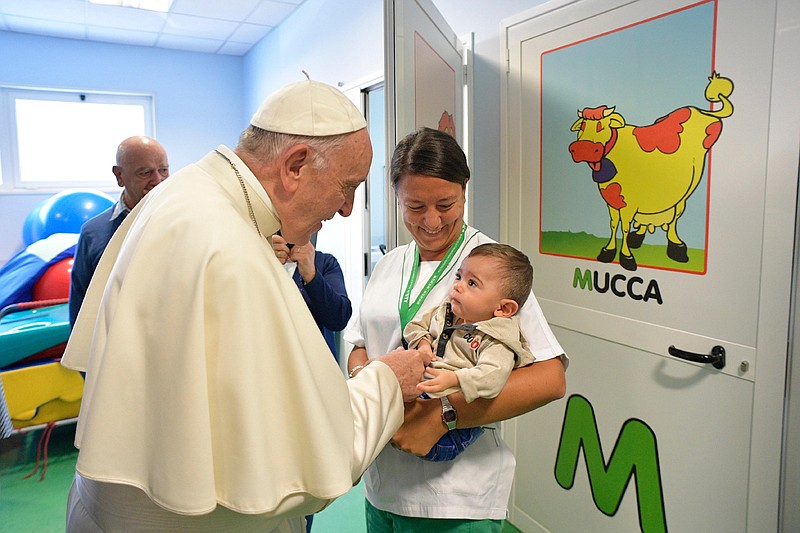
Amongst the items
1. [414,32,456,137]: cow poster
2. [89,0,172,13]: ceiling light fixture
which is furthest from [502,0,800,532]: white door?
[89,0,172,13]: ceiling light fixture

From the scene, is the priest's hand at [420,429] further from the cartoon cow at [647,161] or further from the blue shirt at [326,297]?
the cartoon cow at [647,161]

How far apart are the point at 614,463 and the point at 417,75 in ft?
5.58

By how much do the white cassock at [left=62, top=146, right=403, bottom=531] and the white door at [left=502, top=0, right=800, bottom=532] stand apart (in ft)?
4.82

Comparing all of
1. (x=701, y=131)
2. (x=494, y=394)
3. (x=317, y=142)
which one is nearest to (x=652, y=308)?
(x=701, y=131)

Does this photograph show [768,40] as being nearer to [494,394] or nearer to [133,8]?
[494,394]

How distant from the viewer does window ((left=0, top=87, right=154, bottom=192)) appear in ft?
19.9

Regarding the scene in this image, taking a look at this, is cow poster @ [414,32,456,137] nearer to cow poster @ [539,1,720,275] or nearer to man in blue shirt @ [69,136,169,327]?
cow poster @ [539,1,720,275]

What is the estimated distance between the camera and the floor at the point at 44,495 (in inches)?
117

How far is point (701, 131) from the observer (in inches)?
73.9

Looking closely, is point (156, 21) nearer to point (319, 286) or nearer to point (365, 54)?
point (365, 54)

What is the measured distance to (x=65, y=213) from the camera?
5.12m

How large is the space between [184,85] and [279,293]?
6677 millimetres

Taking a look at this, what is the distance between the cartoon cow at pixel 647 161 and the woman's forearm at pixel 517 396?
1001 mm

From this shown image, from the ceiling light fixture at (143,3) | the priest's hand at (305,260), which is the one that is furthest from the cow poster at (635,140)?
the ceiling light fixture at (143,3)
